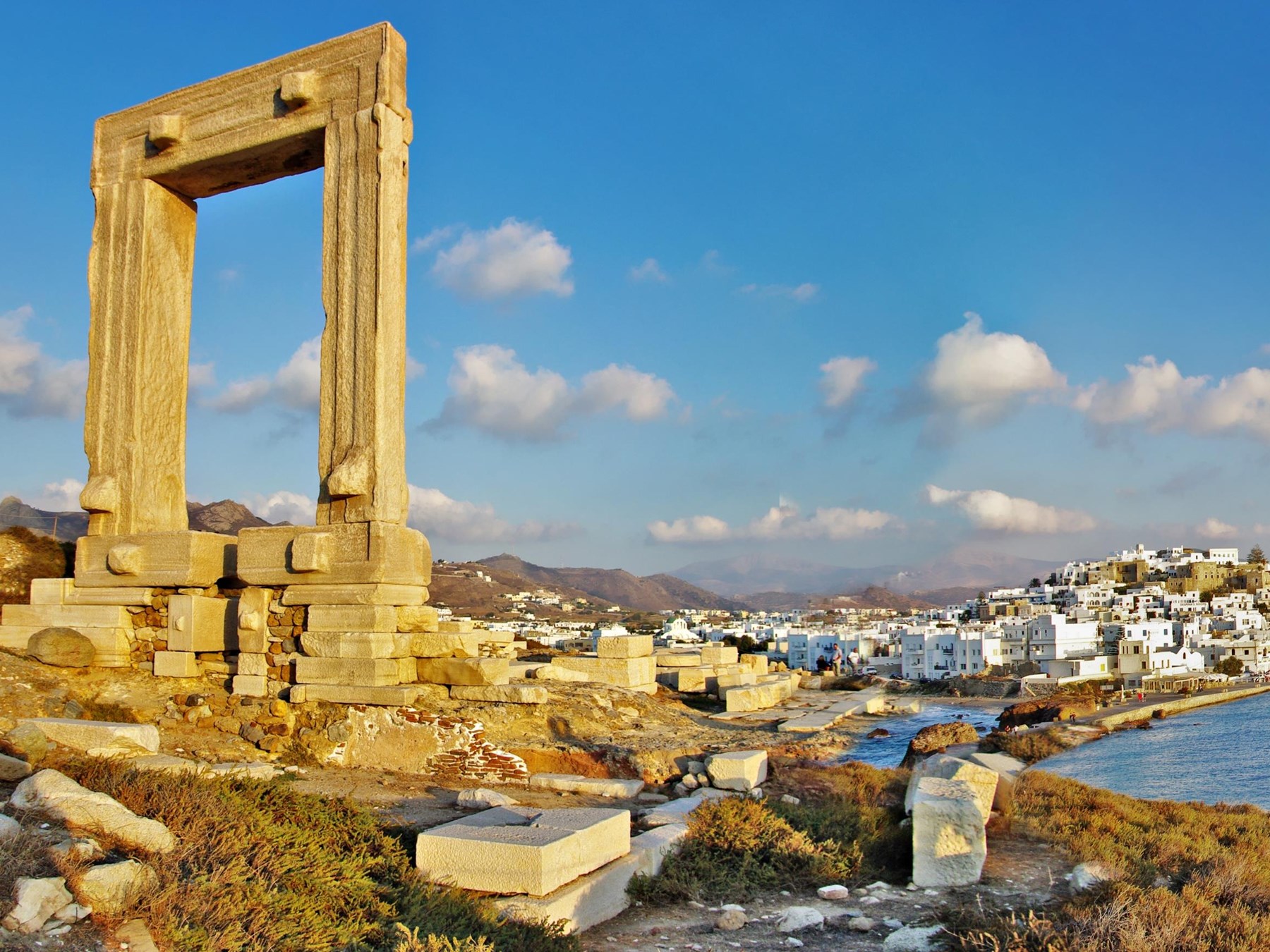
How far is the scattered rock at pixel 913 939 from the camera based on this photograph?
4.48 m

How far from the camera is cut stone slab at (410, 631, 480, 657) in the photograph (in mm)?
9102

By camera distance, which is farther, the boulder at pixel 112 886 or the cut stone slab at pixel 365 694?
the cut stone slab at pixel 365 694

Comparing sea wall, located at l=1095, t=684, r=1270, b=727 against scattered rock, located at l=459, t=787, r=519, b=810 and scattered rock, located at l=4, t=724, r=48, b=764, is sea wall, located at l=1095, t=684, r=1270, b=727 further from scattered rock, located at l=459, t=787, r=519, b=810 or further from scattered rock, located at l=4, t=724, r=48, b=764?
scattered rock, located at l=4, t=724, r=48, b=764

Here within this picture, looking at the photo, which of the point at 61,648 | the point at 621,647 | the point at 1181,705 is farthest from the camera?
the point at 1181,705

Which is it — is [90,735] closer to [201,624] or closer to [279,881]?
[201,624]

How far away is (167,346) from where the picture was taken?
36.6 feet

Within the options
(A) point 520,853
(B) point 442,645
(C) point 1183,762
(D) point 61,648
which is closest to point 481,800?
(A) point 520,853

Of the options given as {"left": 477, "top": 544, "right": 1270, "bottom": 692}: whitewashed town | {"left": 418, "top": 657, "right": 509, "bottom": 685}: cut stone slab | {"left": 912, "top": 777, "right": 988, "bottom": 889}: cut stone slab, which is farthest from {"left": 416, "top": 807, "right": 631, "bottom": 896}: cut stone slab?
{"left": 477, "top": 544, "right": 1270, "bottom": 692}: whitewashed town

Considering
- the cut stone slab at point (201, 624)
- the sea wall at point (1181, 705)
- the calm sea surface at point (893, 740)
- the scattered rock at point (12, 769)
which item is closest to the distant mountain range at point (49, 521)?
the cut stone slab at point (201, 624)

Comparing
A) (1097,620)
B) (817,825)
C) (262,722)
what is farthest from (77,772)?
(1097,620)

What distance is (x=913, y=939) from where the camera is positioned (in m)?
4.59

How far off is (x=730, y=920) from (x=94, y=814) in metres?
3.09

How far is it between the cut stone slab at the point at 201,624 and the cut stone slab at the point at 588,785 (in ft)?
13.3

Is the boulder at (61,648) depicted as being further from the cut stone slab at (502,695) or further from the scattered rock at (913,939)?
the scattered rock at (913,939)
